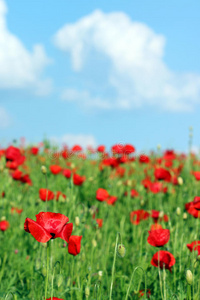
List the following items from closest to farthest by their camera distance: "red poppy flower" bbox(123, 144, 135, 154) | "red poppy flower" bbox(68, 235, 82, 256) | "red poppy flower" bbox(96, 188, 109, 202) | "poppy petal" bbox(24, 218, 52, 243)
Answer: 1. "poppy petal" bbox(24, 218, 52, 243)
2. "red poppy flower" bbox(68, 235, 82, 256)
3. "red poppy flower" bbox(96, 188, 109, 202)
4. "red poppy flower" bbox(123, 144, 135, 154)

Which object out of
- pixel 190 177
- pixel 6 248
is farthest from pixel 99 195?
pixel 190 177

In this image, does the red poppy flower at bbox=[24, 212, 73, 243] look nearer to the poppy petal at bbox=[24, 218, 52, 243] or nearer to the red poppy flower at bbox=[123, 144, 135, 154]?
the poppy petal at bbox=[24, 218, 52, 243]

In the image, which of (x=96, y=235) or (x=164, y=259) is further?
(x=96, y=235)

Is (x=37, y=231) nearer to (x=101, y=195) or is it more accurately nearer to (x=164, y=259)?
(x=164, y=259)

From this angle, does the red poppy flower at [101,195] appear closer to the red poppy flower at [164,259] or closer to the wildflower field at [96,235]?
the wildflower field at [96,235]

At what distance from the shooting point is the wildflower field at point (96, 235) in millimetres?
1656

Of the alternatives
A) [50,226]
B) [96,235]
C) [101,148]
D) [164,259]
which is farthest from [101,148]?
[50,226]

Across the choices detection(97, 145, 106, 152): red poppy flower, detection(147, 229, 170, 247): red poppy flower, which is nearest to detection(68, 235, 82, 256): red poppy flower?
detection(147, 229, 170, 247): red poppy flower

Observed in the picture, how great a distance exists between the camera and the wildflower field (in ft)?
5.43

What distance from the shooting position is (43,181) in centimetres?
444

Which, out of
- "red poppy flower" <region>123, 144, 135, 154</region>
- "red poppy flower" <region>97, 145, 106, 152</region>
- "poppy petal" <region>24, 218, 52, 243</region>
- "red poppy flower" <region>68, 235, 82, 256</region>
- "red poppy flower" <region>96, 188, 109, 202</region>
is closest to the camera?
"poppy petal" <region>24, 218, 52, 243</region>

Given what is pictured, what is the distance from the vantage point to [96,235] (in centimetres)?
281

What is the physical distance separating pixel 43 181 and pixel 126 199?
999 millimetres

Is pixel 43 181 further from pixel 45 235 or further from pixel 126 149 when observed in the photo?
pixel 45 235
